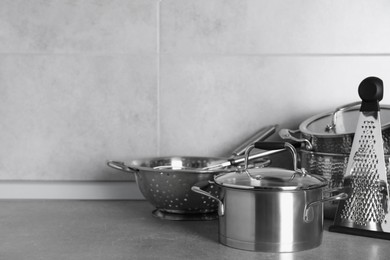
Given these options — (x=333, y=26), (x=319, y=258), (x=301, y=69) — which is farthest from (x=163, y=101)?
(x=319, y=258)

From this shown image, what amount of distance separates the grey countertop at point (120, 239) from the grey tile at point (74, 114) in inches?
6.1

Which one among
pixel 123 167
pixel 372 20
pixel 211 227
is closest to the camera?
pixel 211 227

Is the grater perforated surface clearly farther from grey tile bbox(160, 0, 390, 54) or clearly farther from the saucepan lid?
grey tile bbox(160, 0, 390, 54)

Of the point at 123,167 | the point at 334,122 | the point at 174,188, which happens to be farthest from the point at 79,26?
the point at 334,122

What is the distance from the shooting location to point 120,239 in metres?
1.07

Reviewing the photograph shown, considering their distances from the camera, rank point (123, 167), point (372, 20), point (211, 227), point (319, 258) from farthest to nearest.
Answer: point (372, 20), point (123, 167), point (211, 227), point (319, 258)

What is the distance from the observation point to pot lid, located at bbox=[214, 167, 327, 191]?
3.18 ft

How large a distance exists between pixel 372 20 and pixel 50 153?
86 cm

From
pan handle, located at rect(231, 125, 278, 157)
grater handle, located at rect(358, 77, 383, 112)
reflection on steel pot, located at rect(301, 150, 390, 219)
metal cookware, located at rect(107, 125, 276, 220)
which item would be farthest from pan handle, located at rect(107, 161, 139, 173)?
grater handle, located at rect(358, 77, 383, 112)

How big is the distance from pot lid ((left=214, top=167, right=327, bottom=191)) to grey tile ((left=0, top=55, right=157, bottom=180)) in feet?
1.47

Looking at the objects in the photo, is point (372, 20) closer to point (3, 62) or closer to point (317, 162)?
point (317, 162)

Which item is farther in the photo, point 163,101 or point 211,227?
point 163,101

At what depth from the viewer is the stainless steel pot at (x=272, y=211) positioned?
A: 97 cm

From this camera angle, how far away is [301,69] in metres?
1.41
